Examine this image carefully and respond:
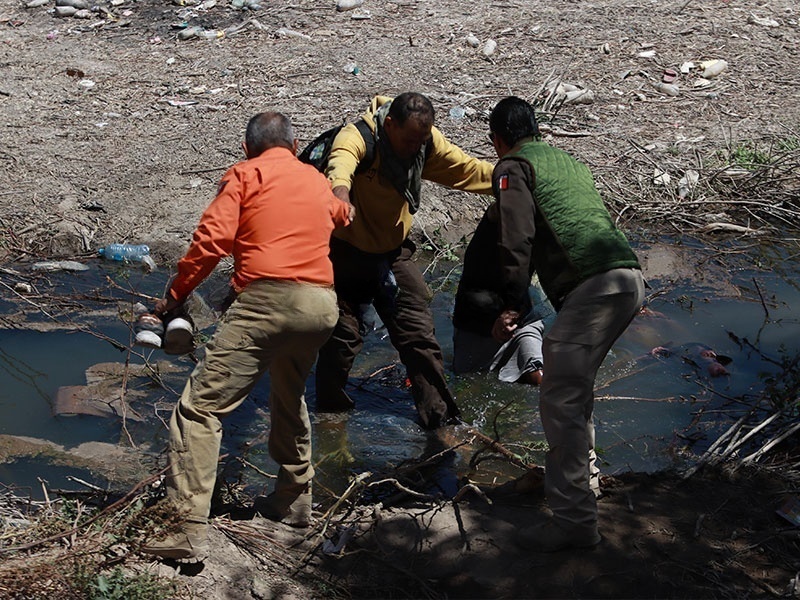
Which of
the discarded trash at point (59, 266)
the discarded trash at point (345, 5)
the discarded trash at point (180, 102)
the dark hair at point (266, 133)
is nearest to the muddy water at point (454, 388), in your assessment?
the discarded trash at point (59, 266)

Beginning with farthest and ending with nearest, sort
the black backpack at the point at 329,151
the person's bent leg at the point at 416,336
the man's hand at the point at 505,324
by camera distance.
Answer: the person's bent leg at the point at 416,336 → the black backpack at the point at 329,151 → the man's hand at the point at 505,324

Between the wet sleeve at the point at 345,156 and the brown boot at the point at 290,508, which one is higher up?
the wet sleeve at the point at 345,156

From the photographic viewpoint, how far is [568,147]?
390 inches

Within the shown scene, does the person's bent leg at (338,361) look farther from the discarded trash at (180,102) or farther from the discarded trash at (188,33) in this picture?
the discarded trash at (188,33)

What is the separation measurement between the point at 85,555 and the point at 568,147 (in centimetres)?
724

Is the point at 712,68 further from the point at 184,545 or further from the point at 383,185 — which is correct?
the point at 184,545

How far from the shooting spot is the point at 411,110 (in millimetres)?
5023

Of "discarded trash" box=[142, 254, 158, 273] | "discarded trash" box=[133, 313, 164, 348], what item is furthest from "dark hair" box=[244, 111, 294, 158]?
"discarded trash" box=[142, 254, 158, 273]

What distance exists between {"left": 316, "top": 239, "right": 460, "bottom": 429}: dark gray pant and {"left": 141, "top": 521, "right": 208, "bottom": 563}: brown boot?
188cm

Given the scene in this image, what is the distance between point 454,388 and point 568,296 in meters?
2.44

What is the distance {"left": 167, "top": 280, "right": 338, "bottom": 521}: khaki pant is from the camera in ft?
12.8

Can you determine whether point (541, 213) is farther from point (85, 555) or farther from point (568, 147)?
point (568, 147)

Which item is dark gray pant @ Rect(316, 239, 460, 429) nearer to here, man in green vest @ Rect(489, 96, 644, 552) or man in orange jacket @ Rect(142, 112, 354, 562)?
man in orange jacket @ Rect(142, 112, 354, 562)

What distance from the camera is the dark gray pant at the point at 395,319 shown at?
18.1 ft
